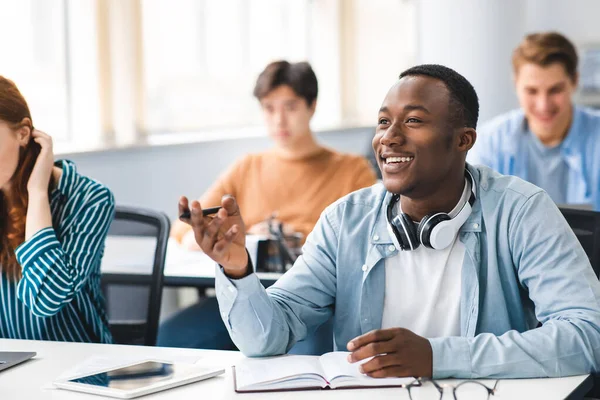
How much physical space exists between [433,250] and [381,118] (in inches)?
11.9

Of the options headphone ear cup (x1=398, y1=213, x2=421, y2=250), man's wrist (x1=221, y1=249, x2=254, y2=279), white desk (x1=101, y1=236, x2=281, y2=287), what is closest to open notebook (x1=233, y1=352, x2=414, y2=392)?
man's wrist (x1=221, y1=249, x2=254, y2=279)

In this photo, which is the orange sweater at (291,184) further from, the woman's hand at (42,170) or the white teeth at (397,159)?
the white teeth at (397,159)

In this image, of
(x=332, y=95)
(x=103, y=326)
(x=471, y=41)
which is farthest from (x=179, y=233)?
(x=332, y=95)

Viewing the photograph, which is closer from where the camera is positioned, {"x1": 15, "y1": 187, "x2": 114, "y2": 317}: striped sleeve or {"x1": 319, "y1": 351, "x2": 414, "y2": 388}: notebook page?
{"x1": 319, "y1": 351, "x2": 414, "y2": 388}: notebook page

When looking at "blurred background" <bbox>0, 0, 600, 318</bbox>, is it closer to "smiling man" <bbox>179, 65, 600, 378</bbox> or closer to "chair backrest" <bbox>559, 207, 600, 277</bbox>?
"chair backrest" <bbox>559, 207, 600, 277</bbox>

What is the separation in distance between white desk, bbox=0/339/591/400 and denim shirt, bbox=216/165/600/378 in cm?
5

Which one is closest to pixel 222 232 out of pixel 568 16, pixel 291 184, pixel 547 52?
pixel 291 184

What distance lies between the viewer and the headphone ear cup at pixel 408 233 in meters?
1.85

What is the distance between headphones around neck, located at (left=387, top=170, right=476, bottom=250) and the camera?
5.94ft

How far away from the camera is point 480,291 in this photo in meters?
1.83

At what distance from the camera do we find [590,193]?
3.71 metres

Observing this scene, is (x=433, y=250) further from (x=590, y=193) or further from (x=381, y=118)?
(x=590, y=193)

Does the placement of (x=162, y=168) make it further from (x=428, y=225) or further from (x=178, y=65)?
(x=428, y=225)

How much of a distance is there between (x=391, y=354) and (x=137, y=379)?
1.55 ft
